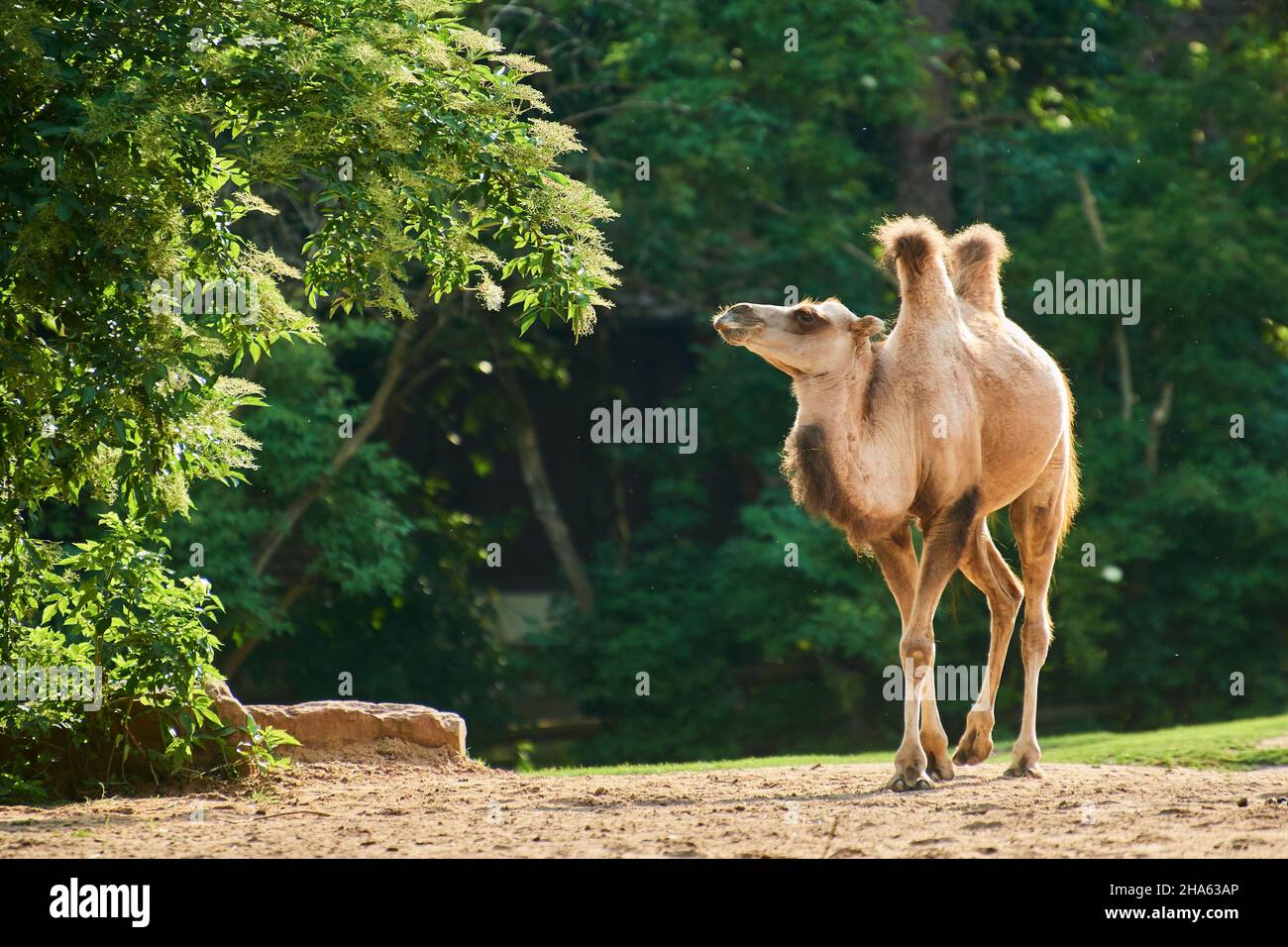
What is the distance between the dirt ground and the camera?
21.1 ft

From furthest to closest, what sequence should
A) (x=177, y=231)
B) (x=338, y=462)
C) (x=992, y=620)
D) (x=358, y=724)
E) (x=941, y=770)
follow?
(x=338, y=462) < (x=358, y=724) < (x=992, y=620) < (x=941, y=770) < (x=177, y=231)

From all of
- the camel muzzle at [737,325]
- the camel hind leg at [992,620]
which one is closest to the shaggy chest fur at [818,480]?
the camel muzzle at [737,325]

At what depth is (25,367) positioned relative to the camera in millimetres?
7895

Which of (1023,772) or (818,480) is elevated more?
(818,480)

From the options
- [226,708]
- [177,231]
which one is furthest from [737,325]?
[226,708]

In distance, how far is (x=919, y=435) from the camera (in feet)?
27.6

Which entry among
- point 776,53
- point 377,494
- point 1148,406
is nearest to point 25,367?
point 377,494

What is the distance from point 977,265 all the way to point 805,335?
1842mm

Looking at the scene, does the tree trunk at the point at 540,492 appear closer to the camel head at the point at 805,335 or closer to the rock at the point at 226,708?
the rock at the point at 226,708

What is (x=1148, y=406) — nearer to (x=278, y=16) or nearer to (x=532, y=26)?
(x=532, y=26)

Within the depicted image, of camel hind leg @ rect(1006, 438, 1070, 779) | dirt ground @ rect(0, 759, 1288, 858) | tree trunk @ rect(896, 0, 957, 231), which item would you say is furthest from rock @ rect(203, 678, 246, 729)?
tree trunk @ rect(896, 0, 957, 231)

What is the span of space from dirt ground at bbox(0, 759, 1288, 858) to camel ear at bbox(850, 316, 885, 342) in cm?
229

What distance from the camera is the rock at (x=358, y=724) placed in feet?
31.3

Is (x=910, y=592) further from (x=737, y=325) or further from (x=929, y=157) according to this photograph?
(x=929, y=157)
